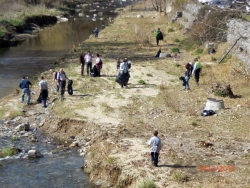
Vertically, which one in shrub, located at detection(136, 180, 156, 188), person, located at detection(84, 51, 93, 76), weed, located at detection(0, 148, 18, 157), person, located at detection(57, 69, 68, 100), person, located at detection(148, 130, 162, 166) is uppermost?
person, located at detection(84, 51, 93, 76)

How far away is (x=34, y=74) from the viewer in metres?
33.1

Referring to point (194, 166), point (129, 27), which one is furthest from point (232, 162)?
point (129, 27)

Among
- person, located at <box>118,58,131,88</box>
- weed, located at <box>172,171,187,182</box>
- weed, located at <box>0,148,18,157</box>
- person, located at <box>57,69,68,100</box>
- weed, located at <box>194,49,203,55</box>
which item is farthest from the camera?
weed, located at <box>194,49,203,55</box>

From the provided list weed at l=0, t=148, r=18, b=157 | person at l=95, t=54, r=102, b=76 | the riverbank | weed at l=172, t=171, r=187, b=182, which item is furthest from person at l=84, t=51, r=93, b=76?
weed at l=172, t=171, r=187, b=182

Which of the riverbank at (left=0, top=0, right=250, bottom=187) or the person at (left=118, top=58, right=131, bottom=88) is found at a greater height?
the person at (left=118, top=58, right=131, bottom=88)

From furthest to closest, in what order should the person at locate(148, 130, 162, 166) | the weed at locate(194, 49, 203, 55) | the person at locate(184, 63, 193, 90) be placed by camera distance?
1. the weed at locate(194, 49, 203, 55)
2. the person at locate(184, 63, 193, 90)
3. the person at locate(148, 130, 162, 166)

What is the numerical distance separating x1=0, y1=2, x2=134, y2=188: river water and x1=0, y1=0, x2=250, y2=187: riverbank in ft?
2.65

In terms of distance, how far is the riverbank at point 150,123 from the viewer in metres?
15.4

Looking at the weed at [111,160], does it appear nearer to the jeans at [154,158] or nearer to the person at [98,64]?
the jeans at [154,158]

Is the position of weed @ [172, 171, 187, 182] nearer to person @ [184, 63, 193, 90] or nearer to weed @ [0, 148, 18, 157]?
weed @ [0, 148, 18, 157]

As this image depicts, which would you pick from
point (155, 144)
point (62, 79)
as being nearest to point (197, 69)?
point (62, 79)

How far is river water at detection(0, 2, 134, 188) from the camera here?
16062mm

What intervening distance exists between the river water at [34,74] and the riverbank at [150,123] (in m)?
0.81

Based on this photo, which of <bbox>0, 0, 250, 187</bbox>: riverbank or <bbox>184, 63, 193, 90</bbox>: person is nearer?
<bbox>0, 0, 250, 187</bbox>: riverbank
